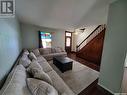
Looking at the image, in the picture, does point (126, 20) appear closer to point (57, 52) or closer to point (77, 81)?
point (77, 81)

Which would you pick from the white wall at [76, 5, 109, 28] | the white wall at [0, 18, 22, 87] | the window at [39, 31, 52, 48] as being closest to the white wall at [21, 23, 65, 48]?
the window at [39, 31, 52, 48]

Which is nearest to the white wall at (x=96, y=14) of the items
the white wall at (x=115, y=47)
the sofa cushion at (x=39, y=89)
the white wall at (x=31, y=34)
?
the white wall at (x=115, y=47)

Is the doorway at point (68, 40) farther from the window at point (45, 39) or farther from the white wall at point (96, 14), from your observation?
the white wall at point (96, 14)

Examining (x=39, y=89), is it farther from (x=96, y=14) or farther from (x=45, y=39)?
(x=45, y=39)

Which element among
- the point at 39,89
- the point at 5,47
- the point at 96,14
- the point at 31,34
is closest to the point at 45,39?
the point at 31,34

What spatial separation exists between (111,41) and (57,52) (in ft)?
11.9

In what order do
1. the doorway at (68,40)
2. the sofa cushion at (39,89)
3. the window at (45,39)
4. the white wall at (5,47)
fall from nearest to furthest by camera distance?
the sofa cushion at (39,89) < the white wall at (5,47) < the window at (45,39) < the doorway at (68,40)

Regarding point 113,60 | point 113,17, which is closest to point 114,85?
point 113,60

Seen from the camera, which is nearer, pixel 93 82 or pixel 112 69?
pixel 112 69

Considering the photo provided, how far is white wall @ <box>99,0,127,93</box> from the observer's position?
1.90 meters

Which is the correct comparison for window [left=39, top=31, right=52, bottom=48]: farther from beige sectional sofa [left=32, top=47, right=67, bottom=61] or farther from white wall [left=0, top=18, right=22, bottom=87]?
white wall [left=0, top=18, right=22, bottom=87]

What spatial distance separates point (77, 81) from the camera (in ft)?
9.01

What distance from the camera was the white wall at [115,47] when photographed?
74.6 inches

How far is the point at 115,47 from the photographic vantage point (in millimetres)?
2072
